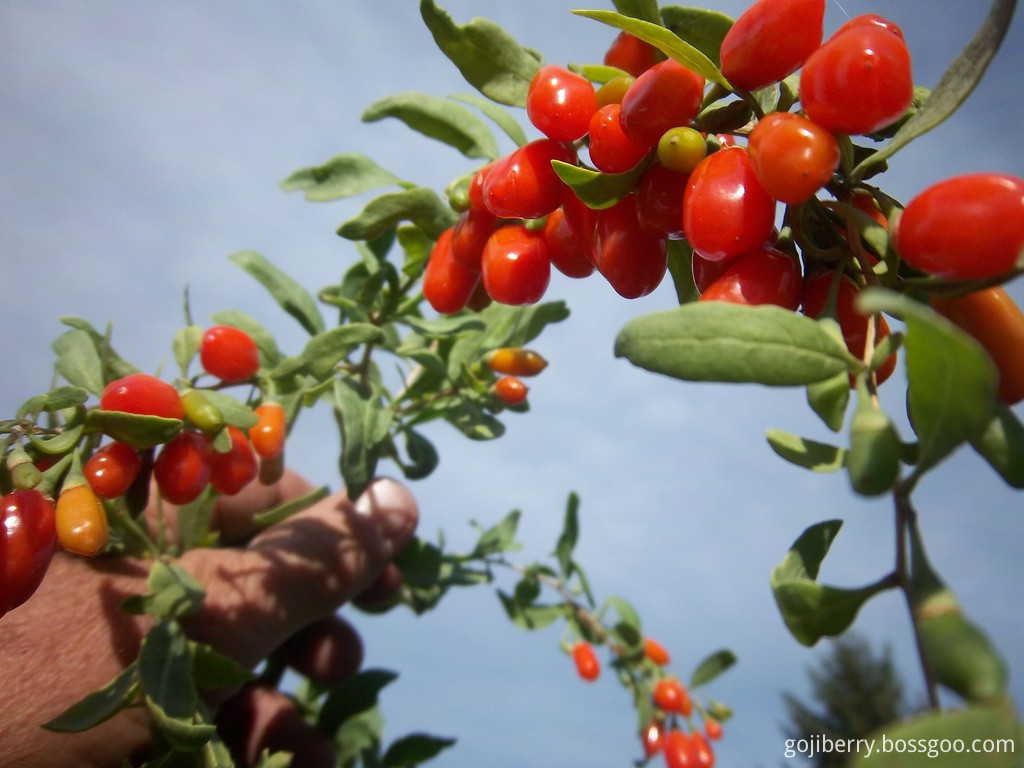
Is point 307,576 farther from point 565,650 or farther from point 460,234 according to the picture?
point 565,650

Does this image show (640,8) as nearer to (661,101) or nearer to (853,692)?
(661,101)

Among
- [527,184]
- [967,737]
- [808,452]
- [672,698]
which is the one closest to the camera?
[967,737]

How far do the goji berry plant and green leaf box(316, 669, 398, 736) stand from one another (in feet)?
2.80

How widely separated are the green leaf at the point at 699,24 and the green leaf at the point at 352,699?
2229 mm

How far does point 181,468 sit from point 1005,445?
131 centimetres

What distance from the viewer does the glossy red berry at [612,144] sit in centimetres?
103

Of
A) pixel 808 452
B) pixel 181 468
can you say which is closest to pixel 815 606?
pixel 808 452

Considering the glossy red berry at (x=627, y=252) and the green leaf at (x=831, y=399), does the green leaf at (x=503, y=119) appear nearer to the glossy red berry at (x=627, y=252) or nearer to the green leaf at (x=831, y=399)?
the glossy red berry at (x=627, y=252)

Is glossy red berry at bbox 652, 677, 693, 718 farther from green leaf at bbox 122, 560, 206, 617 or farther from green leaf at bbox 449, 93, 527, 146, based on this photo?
green leaf at bbox 449, 93, 527, 146

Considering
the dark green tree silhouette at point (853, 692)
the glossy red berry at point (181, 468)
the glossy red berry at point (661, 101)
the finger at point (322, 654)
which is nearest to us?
the glossy red berry at point (661, 101)

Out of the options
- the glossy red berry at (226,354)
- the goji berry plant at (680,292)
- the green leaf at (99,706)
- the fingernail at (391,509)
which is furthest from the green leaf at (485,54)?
the fingernail at (391,509)

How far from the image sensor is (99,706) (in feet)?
4.39

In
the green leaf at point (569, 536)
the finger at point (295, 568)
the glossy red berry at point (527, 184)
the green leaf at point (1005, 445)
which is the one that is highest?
the glossy red berry at point (527, 184)

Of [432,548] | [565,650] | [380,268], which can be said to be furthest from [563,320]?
[565,650]
